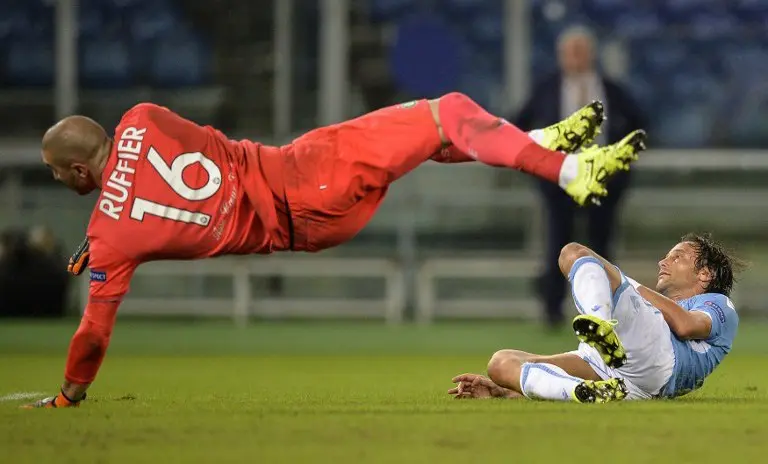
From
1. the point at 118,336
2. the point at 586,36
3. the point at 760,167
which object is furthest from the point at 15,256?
the point at 760,167

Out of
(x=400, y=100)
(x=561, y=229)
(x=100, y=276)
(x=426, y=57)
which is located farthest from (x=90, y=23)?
(x=100, y=276)

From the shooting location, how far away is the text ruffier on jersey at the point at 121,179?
21.0 feet

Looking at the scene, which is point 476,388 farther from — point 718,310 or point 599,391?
point 718,310

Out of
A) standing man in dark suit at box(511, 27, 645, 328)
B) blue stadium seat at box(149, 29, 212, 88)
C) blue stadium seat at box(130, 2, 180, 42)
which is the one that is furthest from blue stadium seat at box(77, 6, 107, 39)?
standing man in dark suit at box(511, 27, 645, 328)

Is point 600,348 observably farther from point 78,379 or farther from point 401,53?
point 401,53

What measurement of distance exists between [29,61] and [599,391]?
1179 cm

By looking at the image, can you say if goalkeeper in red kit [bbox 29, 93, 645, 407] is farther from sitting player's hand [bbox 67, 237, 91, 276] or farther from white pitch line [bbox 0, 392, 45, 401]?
white pitch line [bbox 0, 392, 45, 401]

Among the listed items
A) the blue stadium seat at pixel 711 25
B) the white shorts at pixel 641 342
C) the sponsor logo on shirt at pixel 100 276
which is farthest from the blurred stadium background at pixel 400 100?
the sponsor logo on shirt at pixel 100 276

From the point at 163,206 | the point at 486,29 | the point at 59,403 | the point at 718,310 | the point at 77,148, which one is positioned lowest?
the point at 59,403

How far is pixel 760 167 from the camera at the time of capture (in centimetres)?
1482

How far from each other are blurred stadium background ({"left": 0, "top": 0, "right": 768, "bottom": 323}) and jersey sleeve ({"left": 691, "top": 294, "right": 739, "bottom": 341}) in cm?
736

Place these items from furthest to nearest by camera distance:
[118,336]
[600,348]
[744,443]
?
[118,336] → [600,348] → [744,443]

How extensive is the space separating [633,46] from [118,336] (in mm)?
6682

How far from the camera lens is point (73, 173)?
652 cm
